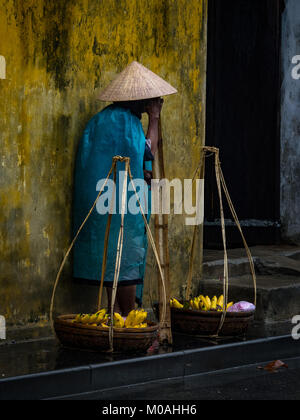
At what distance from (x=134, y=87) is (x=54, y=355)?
2.11 meters

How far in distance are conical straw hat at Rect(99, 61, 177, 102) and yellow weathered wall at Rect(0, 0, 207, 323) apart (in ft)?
1.40

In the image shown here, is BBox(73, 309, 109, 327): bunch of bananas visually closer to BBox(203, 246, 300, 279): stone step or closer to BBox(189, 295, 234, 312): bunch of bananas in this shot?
BBox(189, 295, 234, 312): bunch of bananas

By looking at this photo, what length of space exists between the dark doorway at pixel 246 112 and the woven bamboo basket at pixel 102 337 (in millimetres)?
4143

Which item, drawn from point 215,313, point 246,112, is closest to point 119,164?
point 215,313

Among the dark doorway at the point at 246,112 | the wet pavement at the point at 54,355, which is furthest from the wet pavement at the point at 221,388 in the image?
the dark doorway at the point at 246,112

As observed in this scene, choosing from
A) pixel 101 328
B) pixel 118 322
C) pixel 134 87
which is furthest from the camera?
pixel 134 87

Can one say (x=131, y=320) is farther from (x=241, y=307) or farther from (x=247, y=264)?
(x=247, y=264)

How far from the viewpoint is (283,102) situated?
35.0ft

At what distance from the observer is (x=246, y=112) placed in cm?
1043

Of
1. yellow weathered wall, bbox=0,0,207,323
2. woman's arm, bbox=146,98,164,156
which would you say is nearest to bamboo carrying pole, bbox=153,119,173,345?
woman's arm, bbox=146,98,164,156

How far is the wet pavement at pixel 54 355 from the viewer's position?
5.64 m

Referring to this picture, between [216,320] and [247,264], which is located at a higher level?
[247,264]

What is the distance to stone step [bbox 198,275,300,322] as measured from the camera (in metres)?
7.88

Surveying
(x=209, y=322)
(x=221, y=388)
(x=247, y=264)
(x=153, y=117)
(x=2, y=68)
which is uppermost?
(x=2, y=68)
